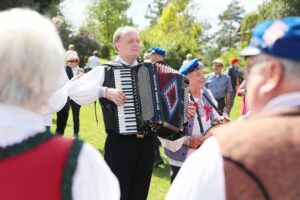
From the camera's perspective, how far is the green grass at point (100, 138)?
6398 mm

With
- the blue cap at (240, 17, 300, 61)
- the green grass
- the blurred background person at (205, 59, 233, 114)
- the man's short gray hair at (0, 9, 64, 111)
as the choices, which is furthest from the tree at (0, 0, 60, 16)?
the blue cap at (240, 17, 300, 61)

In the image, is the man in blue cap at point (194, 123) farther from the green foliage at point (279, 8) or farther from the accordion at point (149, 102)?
the green foliage at point (279, 8)

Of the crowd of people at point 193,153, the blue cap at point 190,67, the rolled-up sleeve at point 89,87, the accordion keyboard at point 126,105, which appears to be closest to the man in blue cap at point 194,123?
the blue cap at point 190,67

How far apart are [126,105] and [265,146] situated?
2.76 m

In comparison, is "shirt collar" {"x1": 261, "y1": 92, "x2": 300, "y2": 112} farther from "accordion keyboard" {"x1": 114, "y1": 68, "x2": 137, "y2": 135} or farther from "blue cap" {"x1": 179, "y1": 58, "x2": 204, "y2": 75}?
"blue cap" {"x1": 179, "y1": 58, "x2": 204, "y2": 75}

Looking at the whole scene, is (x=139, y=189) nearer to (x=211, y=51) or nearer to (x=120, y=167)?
(x=120, y=167)

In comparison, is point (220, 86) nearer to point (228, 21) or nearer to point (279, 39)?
point (279, 39)

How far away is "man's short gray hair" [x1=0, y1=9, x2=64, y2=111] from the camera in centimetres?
172

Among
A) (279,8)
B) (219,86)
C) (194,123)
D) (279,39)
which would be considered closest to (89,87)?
(194,123)

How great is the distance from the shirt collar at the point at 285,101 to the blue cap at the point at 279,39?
→ 0.12 metres

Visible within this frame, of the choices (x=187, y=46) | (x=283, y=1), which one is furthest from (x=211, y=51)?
(x=187, y=46)

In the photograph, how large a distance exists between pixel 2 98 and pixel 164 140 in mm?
2883

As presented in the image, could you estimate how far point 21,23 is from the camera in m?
1.77

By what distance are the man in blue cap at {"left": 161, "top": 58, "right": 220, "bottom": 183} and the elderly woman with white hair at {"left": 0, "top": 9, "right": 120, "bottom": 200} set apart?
273cm
